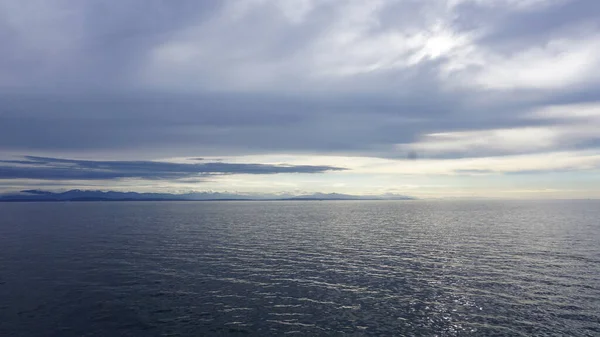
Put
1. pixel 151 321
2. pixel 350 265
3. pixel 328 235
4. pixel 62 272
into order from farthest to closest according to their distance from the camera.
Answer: pixel 328 235 → pixel 350 265 → pixel 62 272 → pixel 151 321

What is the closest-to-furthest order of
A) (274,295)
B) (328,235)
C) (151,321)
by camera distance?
(151,321)
(274,295)
(328,235)

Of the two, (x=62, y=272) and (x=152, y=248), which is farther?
(x=152, y=248)

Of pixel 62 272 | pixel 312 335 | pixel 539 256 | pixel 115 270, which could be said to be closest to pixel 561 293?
pixel 539 256

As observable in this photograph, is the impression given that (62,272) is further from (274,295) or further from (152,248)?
(274,295)

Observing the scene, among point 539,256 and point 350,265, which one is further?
point 539,256

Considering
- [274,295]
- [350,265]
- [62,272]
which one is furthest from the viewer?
[350,265]

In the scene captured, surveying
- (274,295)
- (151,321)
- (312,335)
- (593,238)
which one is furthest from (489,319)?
(593,238)

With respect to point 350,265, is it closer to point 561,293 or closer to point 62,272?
point 561,293

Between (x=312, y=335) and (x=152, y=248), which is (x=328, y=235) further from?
(x=312, y=335)

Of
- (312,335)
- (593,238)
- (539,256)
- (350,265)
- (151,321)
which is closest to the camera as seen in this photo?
(312,335)
